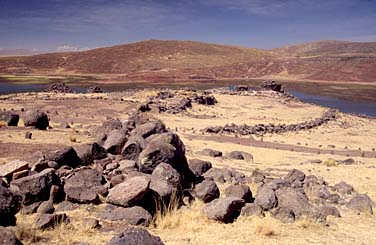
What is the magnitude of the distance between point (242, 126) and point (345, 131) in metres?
9.93

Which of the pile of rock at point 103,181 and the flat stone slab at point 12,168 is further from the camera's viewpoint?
the flat stone slab at point 12,168

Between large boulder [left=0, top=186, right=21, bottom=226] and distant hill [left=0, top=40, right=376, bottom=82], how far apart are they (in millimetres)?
101440

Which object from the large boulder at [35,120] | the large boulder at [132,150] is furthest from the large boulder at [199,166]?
the large boulder at [35,120]

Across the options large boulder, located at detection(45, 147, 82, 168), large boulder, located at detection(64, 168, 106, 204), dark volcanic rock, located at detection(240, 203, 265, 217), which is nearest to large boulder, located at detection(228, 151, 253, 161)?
large boulder, located at detection(45, 147, 82, 168)

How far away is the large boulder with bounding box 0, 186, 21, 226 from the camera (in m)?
8.92

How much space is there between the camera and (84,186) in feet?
37.5

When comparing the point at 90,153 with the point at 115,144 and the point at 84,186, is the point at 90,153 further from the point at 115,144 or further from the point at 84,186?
the point at 84,186

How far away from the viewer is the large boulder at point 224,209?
1072 centimetres

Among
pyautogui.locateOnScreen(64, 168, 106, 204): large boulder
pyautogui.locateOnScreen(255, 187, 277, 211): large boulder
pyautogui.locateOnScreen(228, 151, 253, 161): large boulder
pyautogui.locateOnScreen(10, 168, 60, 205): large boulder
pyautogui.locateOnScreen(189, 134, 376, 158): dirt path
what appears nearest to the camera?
pyautogui.locateOnScreen(10, 168, 60, 205): large boulder

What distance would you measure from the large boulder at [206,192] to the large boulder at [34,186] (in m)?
3.99

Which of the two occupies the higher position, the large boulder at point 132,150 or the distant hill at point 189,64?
the distant hill at point 189,64

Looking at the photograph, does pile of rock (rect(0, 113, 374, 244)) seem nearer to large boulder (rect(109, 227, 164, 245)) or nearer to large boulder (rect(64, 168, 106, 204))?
large boulder (rect(64, 168, 106, 204))

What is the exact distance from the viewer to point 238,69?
12494cm

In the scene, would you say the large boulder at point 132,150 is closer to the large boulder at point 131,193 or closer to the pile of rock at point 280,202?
the pile of rock at point 280,202
